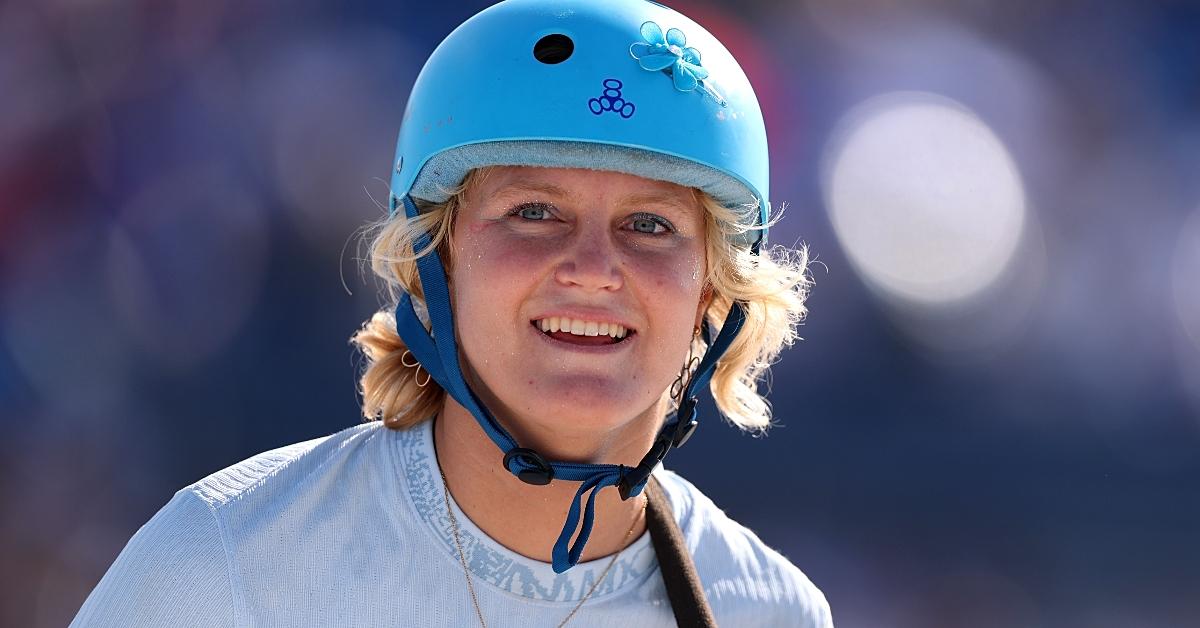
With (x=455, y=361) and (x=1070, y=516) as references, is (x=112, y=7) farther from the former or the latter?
(x=1070, y=516)

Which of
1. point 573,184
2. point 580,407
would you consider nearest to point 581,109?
point 573,184

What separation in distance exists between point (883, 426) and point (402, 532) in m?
4.48

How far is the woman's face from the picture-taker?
246 centimetres

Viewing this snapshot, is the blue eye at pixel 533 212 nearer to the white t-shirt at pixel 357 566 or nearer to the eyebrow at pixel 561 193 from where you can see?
the eyebrow at pixel 561 193

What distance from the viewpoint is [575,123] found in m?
2.51

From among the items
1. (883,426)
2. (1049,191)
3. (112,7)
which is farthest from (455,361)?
(1049,191)

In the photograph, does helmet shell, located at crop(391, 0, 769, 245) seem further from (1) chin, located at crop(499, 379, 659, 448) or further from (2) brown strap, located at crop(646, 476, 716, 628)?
(2) brown strap, located at crop(646, 476, 716, 628)

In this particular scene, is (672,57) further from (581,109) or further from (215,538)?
(215,538)

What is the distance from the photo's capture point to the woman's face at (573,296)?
2459mm

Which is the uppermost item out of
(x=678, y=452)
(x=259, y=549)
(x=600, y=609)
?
(x=678, y=452)

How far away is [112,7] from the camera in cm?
659

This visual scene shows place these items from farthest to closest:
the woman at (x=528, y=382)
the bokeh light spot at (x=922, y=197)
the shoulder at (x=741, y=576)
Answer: the bokeh light spot at (x=922, y=197), the shoulder at (x=741, y=576), the woman at (x=528, y=382)

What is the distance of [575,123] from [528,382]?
1.76 ft

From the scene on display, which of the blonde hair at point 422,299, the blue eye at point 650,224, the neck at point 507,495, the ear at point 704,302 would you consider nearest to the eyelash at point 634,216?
the blue eye at point 650,224
